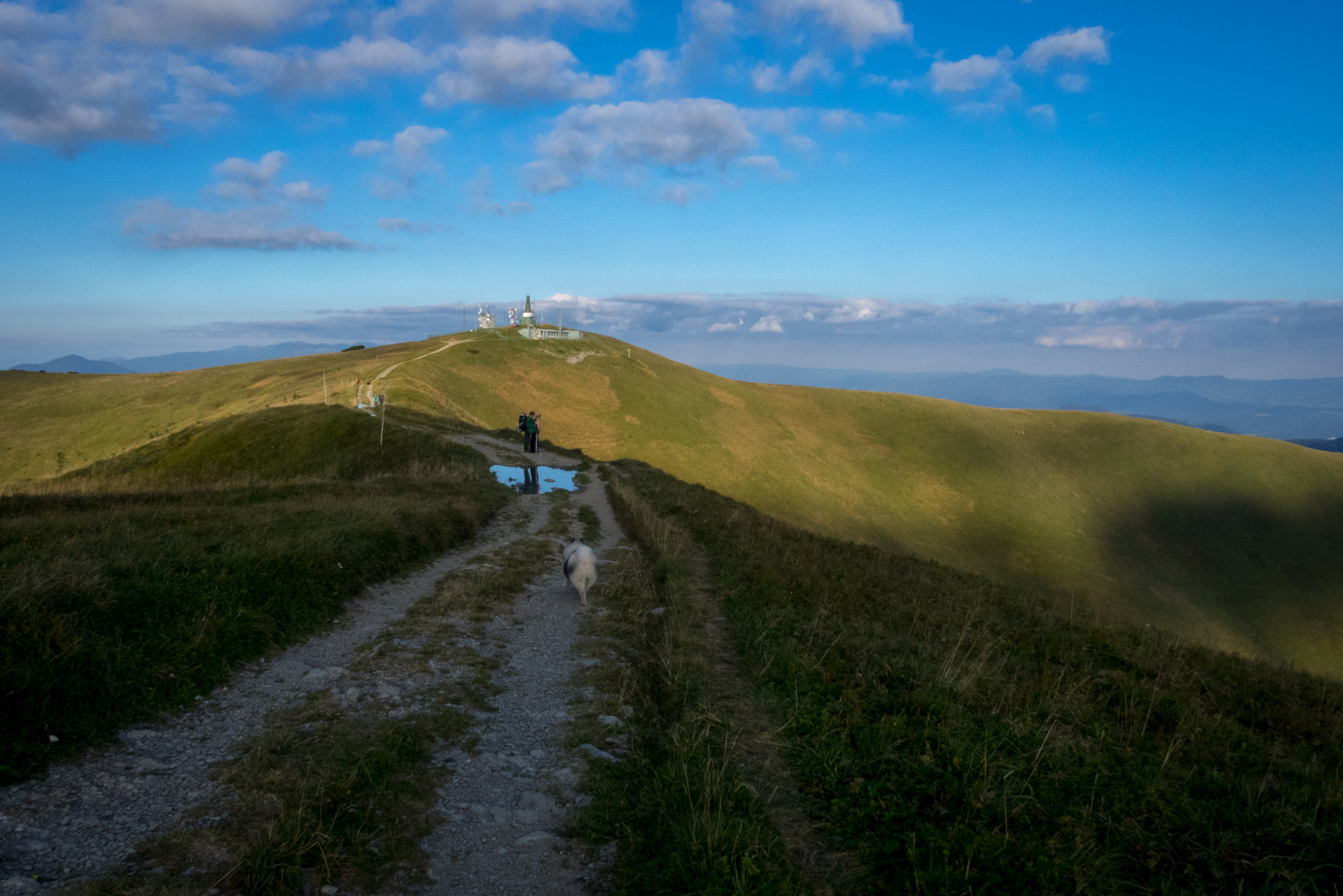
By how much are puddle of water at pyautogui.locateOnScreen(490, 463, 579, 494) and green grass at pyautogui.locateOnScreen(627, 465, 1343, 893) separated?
1605cm

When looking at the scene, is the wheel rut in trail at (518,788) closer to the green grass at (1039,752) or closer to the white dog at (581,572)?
the white dog at (581,572)

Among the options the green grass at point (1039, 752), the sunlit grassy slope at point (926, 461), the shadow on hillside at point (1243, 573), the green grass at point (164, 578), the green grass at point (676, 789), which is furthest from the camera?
the sunlit grassy slope at point (926, 461)

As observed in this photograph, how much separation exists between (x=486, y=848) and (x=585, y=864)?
2.84 feet

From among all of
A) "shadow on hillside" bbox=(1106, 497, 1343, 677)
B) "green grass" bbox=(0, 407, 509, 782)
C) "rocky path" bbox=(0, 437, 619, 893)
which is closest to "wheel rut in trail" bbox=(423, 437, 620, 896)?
"rocky path" bbox=(0, 437, 619, 893)

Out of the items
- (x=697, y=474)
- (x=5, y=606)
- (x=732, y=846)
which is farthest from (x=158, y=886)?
(x=697, y=474)

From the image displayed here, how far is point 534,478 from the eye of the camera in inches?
1206

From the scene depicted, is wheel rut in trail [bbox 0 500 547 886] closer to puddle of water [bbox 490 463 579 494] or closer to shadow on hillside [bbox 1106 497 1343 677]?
→ puddle of water [bbox 490 463 579 494]

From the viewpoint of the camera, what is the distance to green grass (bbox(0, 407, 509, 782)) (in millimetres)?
6617

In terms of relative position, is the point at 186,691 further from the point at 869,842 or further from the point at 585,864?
the point at 869,842

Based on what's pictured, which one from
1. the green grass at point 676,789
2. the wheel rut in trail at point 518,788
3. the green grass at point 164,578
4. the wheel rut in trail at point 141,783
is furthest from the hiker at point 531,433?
the wheel rut in trail at point 141,783

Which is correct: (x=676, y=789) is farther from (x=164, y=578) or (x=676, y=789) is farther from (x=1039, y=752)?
(x=164, y=578)

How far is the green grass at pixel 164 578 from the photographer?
662 centimetres

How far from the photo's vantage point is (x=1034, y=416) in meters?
110

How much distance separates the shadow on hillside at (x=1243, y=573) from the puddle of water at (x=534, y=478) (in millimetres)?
58582
